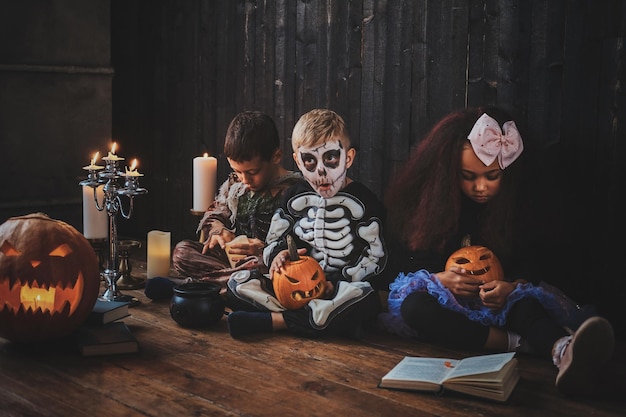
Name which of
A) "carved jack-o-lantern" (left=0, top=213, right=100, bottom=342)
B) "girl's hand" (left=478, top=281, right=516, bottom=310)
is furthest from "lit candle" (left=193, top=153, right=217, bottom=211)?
"girl's hand" (left=478, top=281, right=516, bottom=310)

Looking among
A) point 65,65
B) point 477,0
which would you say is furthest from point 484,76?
point 65,65

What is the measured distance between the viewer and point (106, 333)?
3021 mm

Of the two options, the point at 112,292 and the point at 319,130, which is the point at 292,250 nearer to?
the point at 319,130

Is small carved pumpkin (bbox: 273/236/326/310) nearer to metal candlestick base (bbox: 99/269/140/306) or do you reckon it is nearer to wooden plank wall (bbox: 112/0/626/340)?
metal candlestick base (bbox: 99/269/140/306)

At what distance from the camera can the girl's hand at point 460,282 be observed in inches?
122

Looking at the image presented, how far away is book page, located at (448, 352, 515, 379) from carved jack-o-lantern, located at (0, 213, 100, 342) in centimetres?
139

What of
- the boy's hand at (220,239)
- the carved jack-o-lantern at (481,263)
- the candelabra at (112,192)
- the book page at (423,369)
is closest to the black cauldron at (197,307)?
the candelabra at (112,192)

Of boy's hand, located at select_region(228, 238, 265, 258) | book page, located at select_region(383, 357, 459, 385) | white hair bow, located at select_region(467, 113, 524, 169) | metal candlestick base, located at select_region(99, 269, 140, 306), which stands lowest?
book page, located at select_region(383, 357, 459, 385)

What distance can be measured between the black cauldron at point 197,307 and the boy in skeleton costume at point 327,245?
3.9 inches

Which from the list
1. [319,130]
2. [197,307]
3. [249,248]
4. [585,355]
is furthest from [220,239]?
[585,355]

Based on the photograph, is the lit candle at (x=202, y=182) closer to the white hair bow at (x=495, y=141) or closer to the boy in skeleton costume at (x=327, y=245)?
the boy in skeleton costume at (x=327, y=245)

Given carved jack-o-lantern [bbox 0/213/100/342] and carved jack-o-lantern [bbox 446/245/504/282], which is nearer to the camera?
carved jack-o-lantern [bbox 0/213/100/342]

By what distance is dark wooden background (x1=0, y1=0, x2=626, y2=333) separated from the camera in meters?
3.36

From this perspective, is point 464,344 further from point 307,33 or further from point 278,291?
point 307,33
